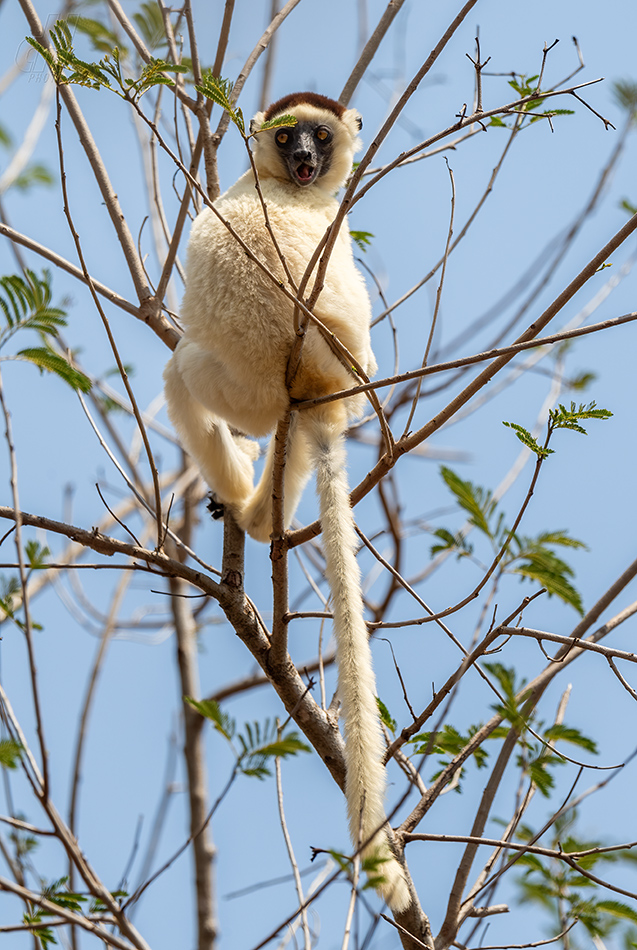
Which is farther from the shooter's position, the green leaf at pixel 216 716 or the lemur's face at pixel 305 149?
the lemur's face at pixel 305 149

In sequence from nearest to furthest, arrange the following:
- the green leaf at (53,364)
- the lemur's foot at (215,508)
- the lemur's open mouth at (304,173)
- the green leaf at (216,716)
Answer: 1. the green leaf at (216,716)
2. the green leaf at (53,364)
3. the lemur's open mouth at (304,173)
4. the lemur's foot at (215,508)

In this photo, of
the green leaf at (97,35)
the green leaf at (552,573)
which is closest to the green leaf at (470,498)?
the green leaf at (552,573)

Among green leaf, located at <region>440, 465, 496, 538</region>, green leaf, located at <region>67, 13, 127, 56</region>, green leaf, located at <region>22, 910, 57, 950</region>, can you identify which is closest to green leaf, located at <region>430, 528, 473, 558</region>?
green leaf, located at <region>440, 465, 496, 538</region>

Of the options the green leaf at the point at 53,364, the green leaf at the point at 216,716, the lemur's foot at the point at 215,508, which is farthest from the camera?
the lemur's foot at the point at 215,508

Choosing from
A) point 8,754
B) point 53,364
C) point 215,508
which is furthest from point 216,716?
point 215,508

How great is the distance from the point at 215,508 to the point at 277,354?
1.36m

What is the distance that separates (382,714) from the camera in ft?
10.4

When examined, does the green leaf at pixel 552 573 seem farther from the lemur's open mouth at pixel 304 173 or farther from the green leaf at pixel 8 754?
the lemur's open mouth at pixel 304 173

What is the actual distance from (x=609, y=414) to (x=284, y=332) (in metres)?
1.40

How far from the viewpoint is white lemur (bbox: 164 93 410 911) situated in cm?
309

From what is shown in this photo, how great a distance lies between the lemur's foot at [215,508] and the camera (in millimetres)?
4594

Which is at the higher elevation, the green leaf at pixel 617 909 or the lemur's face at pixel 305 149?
the lemur's face at pixel 305 149

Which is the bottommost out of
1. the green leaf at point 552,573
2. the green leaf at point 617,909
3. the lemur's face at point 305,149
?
the green leaf at point 617,909

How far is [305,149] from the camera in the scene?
4102 mm
